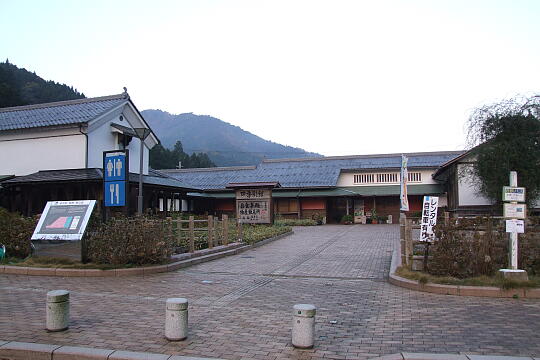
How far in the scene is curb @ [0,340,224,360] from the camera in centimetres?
481

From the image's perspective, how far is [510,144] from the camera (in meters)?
18.0

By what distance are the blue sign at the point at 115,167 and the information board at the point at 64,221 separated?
104 centimetres

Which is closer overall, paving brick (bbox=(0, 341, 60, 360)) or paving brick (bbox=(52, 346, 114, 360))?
paving brick (bbox=(52, 346, 114, 360))

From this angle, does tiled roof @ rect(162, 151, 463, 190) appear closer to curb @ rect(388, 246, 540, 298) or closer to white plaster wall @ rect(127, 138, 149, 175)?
white plaster wall @ rect(127, 138, 149, 175)

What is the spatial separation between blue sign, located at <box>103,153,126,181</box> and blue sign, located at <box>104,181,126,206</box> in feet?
0.47

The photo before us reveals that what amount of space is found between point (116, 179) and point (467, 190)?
2162cm

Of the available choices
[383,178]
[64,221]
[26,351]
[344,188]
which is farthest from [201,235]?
[383,178]

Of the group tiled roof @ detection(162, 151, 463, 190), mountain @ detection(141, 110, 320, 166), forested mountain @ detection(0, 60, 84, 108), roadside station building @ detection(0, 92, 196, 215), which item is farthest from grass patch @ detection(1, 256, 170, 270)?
mountain @ detection(141, 110, 320, 166)

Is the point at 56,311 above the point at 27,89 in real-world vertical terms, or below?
below

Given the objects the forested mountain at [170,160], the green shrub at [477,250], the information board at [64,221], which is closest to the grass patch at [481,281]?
the green shrub at [477,250]

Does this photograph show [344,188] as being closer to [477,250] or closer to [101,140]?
[101,140]

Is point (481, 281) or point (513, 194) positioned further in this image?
point (513, 194)

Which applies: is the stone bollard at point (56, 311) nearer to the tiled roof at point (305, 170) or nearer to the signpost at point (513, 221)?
the signpost at point (513, 221)

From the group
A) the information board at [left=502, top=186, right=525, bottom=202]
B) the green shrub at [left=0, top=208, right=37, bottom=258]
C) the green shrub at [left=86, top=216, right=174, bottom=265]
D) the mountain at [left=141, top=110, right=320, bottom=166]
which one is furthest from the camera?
the mountain at [left=141, top=110, right=320, bottom=166]
